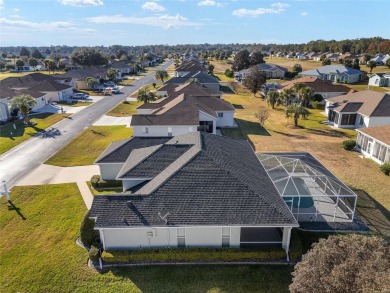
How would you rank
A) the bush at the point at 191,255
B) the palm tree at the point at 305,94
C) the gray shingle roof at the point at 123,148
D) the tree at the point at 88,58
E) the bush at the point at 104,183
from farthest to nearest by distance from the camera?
the tree at the point at 88,58 → the palm tree at the point at 305,94 → the gray shingle roof at the point at 123,148 → the bush at the point at 104,183 → the bush at the point at 191,255

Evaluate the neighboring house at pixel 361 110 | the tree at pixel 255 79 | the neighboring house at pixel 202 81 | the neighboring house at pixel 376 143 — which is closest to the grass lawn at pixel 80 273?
the neighboring house at pixel 376 143

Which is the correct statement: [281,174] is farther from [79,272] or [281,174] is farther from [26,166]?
[26,166]

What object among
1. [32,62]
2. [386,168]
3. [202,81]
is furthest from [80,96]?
[32,62]

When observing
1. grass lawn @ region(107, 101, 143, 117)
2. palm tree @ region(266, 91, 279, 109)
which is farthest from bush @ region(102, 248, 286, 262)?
palm tree @ region(266, 91, 279, 109)

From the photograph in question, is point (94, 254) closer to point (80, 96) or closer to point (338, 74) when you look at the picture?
point (80, 96)

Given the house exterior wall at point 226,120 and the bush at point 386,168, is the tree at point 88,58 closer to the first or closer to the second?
the house exterior wall at point 226,120

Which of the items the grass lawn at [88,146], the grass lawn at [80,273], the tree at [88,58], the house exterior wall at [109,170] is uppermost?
the tree at [88,58]

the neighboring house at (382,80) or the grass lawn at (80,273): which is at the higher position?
the neighboring house at (382,80)

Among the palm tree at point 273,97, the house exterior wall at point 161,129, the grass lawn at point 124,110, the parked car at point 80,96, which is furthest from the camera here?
the parked car at point 80,96
